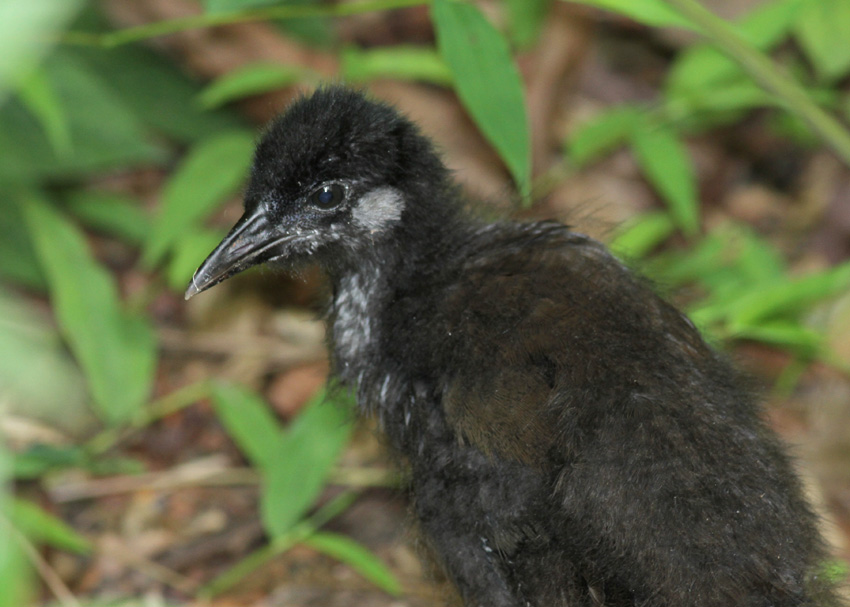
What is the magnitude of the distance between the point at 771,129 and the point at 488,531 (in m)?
3.63

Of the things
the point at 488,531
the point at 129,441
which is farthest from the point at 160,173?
the point at 488,531

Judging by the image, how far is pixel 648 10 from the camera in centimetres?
249

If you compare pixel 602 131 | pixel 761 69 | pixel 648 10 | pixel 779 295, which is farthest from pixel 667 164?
pixel 648 10

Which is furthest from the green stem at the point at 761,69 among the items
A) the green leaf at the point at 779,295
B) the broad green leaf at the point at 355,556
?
the broad green leaf at the point at 355,556

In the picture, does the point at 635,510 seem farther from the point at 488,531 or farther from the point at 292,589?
the point at 292,589

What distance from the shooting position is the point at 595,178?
16.0ft

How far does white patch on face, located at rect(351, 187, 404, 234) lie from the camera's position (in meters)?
2.58

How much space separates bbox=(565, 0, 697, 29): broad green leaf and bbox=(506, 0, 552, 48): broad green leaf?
1627mm

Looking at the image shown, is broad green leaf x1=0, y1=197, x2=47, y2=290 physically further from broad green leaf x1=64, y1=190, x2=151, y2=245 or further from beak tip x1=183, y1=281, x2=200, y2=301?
beak tip x1=183, y1=281, x2=200, y2=301

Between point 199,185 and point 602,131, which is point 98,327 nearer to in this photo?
point 199,185

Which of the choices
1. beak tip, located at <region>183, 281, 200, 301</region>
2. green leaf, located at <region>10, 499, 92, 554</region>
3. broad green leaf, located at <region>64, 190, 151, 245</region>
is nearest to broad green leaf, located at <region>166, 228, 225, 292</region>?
broad green leaf, located at <region>64, 190, 151, 245</region>

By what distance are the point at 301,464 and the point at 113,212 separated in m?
1.85

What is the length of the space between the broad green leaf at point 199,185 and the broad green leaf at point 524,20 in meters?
1.18

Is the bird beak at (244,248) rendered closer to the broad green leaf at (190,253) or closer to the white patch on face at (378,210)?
the white patch on face at (378,210)
